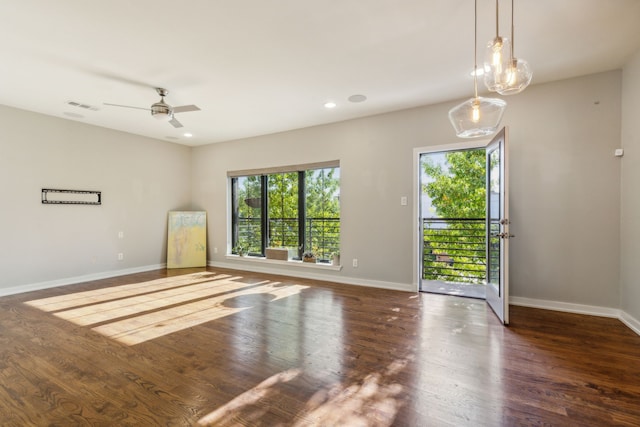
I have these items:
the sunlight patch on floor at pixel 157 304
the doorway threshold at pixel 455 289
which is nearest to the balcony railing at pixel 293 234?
the sunlight patch on floor at pixel 157 304

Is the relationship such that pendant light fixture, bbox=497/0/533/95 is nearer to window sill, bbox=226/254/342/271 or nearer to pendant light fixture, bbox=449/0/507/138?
pendant light fixture, bbox=449/0/507/138

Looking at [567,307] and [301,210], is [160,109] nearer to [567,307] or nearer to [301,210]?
[301,210]

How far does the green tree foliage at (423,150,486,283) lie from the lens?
521 cm

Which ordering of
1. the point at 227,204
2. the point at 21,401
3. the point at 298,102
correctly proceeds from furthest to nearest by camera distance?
the point at 227,204 → the point at 298,102 → the point at 21,401

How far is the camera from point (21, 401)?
1.81 m

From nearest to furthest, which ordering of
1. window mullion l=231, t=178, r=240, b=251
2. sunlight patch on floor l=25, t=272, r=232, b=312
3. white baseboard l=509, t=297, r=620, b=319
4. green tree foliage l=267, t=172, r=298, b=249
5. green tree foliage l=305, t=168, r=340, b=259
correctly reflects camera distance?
white baseboard l=509, t=297, r=620, b=319
sunlight patch on floor l=25, t=272, r=232, b=312
green tree foliage l=305, t=168, r=340, b=259
green tree foliage l=267, t=172, r=298, b=249
window mullion l=231, t=178, r=240, b=251

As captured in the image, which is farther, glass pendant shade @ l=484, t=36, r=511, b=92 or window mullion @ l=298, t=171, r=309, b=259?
window mullion @ l=298, t=171, r=309, b=259

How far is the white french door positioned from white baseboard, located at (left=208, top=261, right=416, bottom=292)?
43.6 inches

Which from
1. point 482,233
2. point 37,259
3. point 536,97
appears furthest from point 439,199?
point 37,259

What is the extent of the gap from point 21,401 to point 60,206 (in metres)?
3.90

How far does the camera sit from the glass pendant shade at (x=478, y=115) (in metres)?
1.94

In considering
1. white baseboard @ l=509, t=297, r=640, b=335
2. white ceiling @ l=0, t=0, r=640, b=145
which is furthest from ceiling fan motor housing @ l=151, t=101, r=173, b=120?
white baseboard @ l=509, t=297, r=640, b=335

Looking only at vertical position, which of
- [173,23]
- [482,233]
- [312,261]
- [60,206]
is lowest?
[312,261]

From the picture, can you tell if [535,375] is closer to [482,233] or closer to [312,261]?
[482,233]
